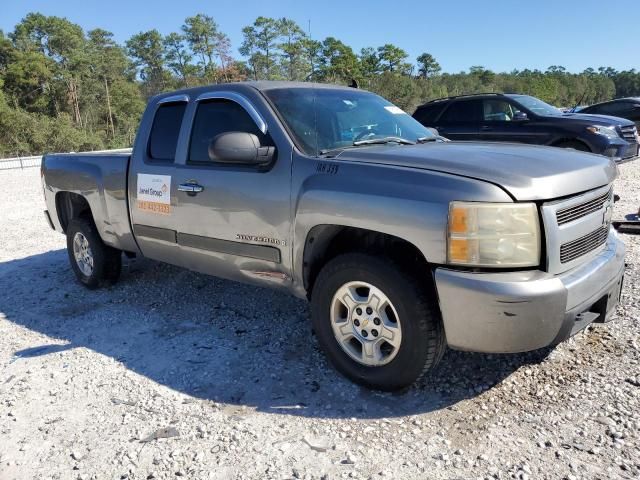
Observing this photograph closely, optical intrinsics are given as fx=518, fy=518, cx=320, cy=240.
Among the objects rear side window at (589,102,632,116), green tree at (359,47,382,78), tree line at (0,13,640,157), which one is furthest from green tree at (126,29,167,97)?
rear side window at (589,102,632,116)

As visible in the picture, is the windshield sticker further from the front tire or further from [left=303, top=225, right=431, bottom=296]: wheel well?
the front tire

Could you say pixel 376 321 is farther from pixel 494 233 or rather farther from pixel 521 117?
pixel 521 117

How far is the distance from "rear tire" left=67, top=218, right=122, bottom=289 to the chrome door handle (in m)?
1.65

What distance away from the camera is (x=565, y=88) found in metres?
86.7

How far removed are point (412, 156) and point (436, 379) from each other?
53.7 inches

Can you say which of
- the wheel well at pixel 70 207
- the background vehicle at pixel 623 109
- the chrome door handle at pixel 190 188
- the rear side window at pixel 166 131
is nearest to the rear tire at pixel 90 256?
the wheel well at pixel 70 207

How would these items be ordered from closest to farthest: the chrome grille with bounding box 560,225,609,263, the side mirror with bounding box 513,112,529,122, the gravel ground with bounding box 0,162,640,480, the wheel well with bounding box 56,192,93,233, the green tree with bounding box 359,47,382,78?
the gravel ground with bounding box 0,162,640,480, the chrome grille with bounding box 560,225,609,263, the wheel well with bounding box 56,192,93,233, the side mirror with bounding box 513,112,529,122, the green tree with bounding box 359,47,382,78

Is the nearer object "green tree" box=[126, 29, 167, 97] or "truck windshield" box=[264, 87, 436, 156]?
"truck windshield" box=[264, 87, 436, 156]

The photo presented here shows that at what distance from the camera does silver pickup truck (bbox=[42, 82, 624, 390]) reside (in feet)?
8.32

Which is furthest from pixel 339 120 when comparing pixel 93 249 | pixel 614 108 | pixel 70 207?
pixel 614 108

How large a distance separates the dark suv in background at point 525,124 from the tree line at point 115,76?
20.9 meters

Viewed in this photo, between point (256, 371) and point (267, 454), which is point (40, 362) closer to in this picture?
point (256, 371)

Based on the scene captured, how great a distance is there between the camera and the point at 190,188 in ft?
12.6

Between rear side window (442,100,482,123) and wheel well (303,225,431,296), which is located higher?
rear side window (442,100,482,123)
